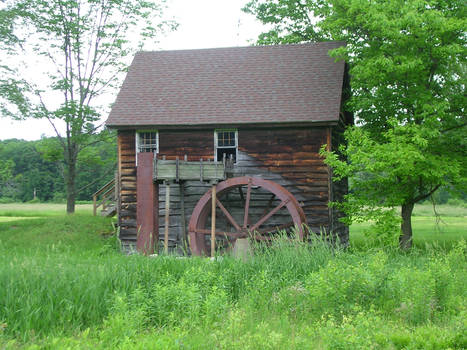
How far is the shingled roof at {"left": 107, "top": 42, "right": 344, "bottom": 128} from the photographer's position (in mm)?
16359

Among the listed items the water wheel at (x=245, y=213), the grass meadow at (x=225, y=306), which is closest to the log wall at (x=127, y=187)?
the water wheel at (x=245, y=213)

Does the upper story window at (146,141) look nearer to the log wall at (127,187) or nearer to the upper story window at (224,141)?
the log wall at (127,187)

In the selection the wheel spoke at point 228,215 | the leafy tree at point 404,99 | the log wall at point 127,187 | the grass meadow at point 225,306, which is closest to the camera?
the grass meadow at point 225,306

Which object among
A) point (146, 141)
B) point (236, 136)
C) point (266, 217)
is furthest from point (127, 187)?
point (266, 217)

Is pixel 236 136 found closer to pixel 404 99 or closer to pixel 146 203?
pixel 146 203

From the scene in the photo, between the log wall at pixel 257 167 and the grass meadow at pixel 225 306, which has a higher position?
the log wall at pixel 257 167

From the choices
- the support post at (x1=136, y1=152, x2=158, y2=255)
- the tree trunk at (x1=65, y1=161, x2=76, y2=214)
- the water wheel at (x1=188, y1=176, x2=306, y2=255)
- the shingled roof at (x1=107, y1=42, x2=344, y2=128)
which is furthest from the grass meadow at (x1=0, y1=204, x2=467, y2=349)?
the tree trunk at (x1=65, y1=161, x2=76, y2=214)

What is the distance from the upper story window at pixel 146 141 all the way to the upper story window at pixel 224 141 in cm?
201

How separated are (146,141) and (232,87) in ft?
11.5

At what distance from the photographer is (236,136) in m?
16.4

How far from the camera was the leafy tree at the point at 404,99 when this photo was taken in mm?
13766

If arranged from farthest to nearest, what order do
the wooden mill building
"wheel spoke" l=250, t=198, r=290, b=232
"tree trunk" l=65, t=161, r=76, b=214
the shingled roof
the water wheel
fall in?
"tree trunk" l=65, t=161, r=76, b=214
the shingled roof
the wooden mill building
"wheel spoke" l=250, t=198, r=290, b=232
the water wheel

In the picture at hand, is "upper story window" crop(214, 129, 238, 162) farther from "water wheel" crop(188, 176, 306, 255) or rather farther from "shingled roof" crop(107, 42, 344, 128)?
"water wheel" crop(188, 176, 306, 255)

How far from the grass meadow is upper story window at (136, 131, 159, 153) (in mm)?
8329
